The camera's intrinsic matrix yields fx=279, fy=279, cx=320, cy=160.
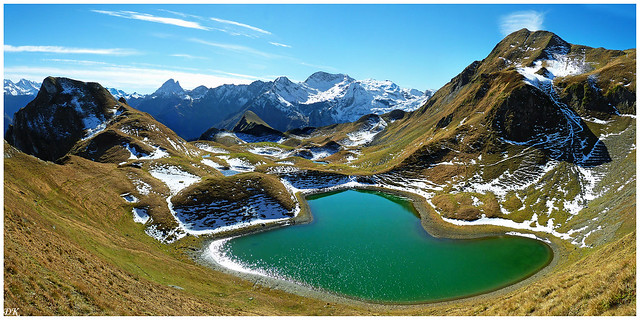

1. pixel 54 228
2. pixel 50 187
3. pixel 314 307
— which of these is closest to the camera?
pixel 54 228

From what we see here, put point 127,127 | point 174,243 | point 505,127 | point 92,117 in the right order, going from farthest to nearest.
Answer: point 92,117
point 127,127
point 505,127
point 174,243

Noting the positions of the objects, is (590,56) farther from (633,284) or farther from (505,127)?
(633,284)

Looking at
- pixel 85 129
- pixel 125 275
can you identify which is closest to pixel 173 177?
pixel 125 275

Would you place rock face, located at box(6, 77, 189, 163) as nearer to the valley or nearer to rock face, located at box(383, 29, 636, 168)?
the valley

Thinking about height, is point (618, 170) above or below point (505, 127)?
below

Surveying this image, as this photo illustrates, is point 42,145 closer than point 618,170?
No

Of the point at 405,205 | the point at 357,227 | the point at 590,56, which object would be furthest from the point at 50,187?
the point at 590,56

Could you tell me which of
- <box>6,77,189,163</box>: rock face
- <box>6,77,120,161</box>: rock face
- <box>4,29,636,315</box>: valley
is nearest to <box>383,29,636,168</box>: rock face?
<box>4,29,636,315</box>: valley

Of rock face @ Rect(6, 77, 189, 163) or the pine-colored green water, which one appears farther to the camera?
rock face @ Rect(6, 77, 189, 163)
